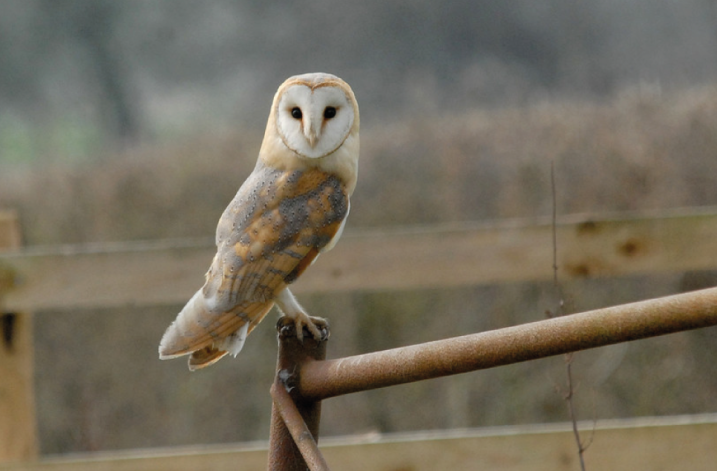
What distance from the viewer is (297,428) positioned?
1.00 meters

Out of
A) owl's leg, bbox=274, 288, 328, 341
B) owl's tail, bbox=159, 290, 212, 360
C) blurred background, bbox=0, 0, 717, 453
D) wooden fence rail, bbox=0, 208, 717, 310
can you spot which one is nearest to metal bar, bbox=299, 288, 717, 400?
owl's leg, bbox=274, 288, 328, 341

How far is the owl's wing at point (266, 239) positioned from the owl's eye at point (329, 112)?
14 cm

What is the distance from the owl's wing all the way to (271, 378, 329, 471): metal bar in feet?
1.68

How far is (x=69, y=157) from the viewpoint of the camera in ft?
21.4

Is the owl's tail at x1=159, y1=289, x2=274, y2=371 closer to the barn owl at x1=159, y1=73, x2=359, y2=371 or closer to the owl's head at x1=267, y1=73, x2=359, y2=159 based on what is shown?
the barn owl at x1=159, y1=73, x2=359, y2=371

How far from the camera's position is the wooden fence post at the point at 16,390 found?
2.50 meters

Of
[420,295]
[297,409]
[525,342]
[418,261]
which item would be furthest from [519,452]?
[420,295]

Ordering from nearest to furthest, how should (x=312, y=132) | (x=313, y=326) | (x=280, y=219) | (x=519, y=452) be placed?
1. (x=313, y=326)
2. (x=312, y=132)
3. (x=280, y=219)
4. (x=519, y=452)

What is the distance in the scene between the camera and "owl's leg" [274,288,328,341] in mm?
1354

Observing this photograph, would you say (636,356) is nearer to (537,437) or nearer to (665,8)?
(537,437)

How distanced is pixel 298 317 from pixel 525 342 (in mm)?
666

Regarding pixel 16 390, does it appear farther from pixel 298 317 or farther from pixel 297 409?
pixel 297 409

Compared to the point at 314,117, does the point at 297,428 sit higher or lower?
lower

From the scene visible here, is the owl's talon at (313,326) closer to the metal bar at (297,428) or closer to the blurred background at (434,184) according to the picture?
the metal bar at (297,428)
